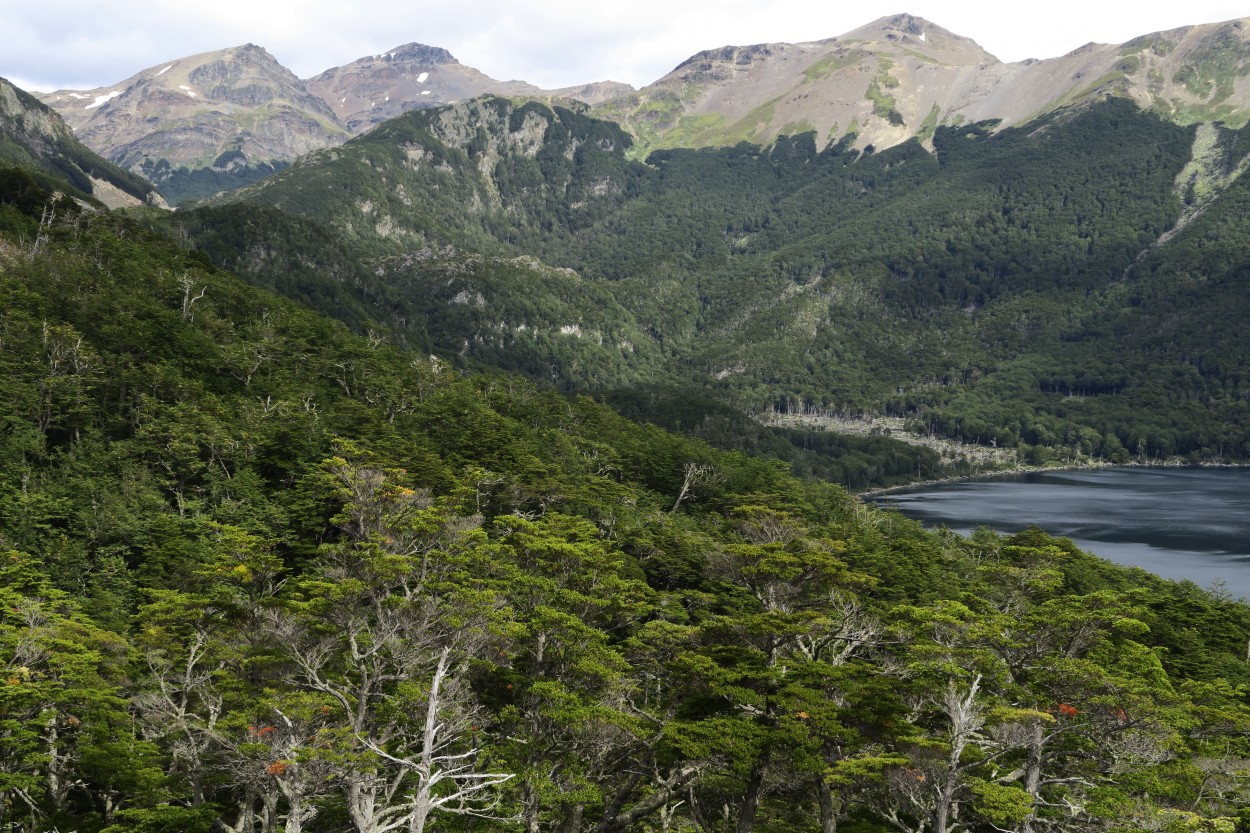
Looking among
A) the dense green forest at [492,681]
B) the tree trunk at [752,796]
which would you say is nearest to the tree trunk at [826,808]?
the dense green forest at [492,681]

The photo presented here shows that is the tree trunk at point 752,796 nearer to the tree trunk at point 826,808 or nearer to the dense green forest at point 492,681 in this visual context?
the dense green forest at point 492,681

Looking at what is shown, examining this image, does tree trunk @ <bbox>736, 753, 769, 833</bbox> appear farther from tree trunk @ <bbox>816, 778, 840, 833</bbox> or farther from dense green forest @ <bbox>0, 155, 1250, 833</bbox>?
tree trunk @ <bbox>816, 778, 840, 833</bbox>

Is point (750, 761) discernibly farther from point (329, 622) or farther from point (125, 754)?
point (125, 754)

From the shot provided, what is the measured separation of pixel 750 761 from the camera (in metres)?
30.4

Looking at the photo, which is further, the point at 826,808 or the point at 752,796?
the point at 752,796

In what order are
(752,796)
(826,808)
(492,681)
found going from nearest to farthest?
(826,808) → (752,796) → (492,681)

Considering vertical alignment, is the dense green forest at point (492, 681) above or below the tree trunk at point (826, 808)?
above

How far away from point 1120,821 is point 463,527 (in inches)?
1404

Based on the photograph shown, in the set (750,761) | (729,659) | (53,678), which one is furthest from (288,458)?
(750,761)

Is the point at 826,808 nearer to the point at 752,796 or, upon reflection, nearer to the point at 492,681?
the point at 752,796

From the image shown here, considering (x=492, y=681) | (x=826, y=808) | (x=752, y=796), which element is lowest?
(x=826, y=808)

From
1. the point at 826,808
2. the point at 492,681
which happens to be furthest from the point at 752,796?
the point at 492,681

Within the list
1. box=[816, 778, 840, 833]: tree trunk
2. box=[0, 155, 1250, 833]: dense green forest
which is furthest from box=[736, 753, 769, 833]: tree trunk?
box=[816, 778, 840, 833]: tree trunk

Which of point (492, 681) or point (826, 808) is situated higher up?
point (492, 681)
